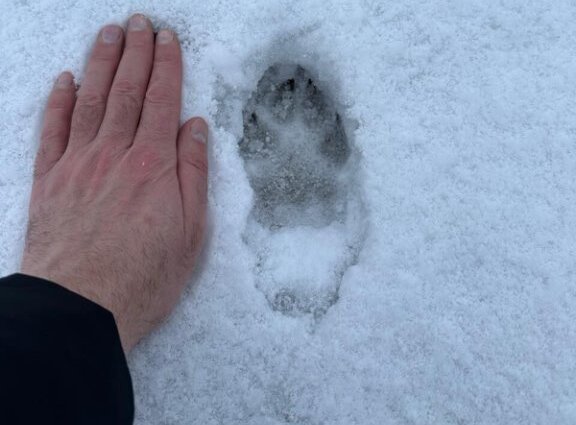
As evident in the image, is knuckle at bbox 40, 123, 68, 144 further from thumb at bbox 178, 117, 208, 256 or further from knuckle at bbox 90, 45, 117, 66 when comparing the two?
thumb at bbox 178, 117, 208, 256

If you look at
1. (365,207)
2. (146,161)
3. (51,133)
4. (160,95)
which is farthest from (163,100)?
(365,207)

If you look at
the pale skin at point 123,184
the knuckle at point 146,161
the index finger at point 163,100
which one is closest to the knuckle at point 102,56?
the pale skin at point 123,184

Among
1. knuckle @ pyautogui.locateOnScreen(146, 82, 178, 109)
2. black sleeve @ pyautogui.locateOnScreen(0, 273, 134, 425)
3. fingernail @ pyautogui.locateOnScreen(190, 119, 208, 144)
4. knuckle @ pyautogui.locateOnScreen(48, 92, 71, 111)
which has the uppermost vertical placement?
knuckle @ pyautogui.locateOnScreen(146, 82, 178, 109)

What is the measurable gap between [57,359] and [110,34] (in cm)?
72

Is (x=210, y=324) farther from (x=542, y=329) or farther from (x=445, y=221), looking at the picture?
(x=542, y=329)

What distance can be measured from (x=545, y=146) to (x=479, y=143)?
149 mm

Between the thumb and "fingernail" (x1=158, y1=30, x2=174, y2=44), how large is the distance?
0.19 m

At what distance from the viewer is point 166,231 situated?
1109 mm

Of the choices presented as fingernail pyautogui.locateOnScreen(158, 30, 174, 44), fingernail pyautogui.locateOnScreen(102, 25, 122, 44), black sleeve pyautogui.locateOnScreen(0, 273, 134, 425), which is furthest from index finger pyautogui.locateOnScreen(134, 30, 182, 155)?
black sleeve pyautogui.locateOnScreen(0, 273, 134, 425)

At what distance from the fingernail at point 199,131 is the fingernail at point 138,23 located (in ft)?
0.84

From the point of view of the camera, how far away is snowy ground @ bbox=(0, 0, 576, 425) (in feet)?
3.66

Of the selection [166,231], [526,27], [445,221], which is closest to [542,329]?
[445,221]

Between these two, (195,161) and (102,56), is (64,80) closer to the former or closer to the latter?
(102,56)

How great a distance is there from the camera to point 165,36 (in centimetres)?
119
